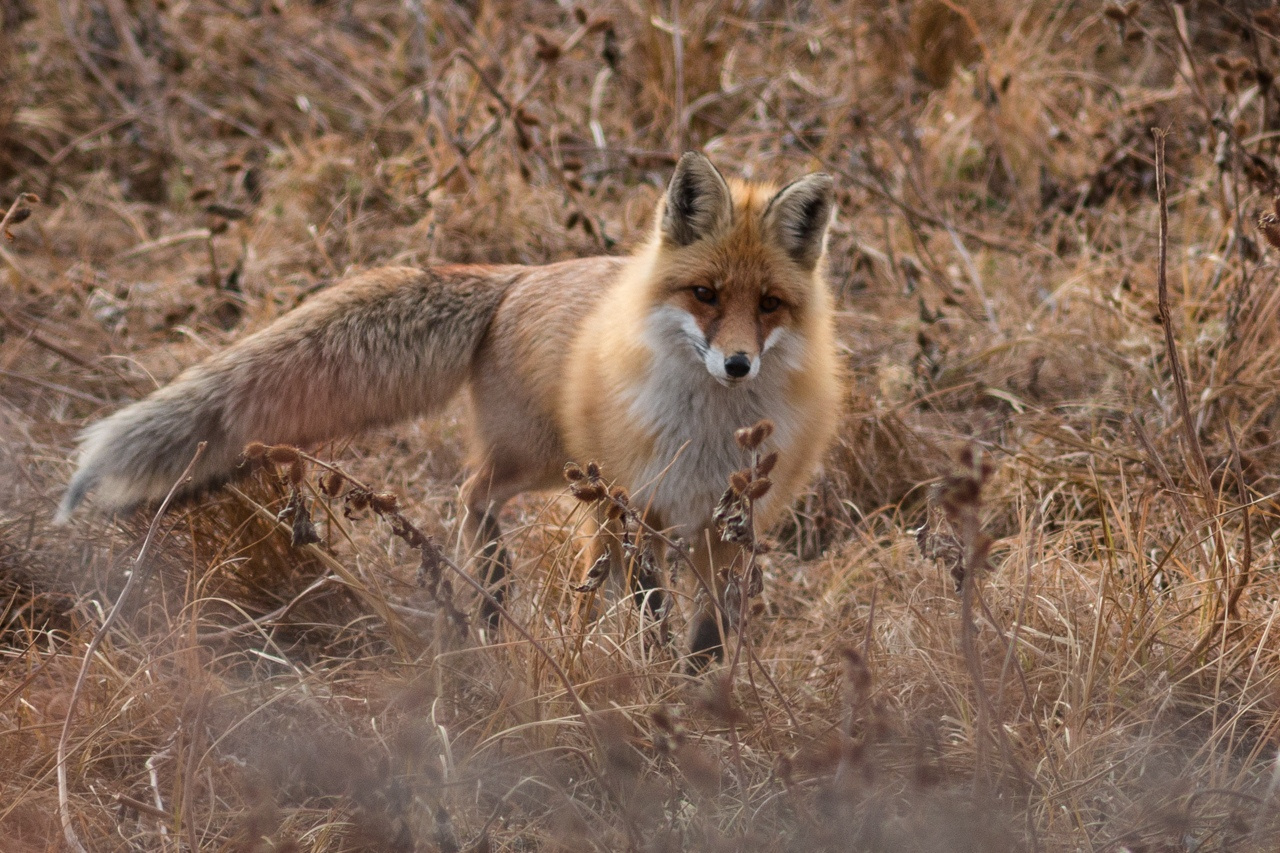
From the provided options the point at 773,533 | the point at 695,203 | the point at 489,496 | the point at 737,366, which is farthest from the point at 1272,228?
the point at 489,496

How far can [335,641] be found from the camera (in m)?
3.17

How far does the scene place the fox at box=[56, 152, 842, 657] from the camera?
3148 millimetres

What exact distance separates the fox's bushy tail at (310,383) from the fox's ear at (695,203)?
2.78 ft

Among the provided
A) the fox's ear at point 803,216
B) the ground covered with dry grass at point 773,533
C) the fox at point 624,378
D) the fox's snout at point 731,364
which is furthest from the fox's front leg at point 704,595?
the fox's ear at point 803,216

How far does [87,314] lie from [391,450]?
1813 mm

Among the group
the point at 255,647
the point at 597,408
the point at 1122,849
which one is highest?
the point at 597,408

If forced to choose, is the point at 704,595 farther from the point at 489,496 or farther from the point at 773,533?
the point at 773,533

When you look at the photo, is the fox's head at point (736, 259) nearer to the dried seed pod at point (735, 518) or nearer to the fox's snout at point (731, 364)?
the fox's snout at point (731, 364)

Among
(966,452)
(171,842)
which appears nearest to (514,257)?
(171,842)

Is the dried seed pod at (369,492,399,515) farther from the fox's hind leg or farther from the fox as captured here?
the fox's hind leg

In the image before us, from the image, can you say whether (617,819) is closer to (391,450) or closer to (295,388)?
(295,388)

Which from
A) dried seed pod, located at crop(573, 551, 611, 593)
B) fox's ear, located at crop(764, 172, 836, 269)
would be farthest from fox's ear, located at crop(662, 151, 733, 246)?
dried seed pod, located at crop(573, 551, 611, 593)

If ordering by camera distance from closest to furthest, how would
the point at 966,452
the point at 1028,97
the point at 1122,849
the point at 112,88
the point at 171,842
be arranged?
the point at 966,452 → the point at 1122,849 → the point at 171,842 → the point at 1028,97 → the point at 112,88

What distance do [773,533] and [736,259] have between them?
1.43 m
